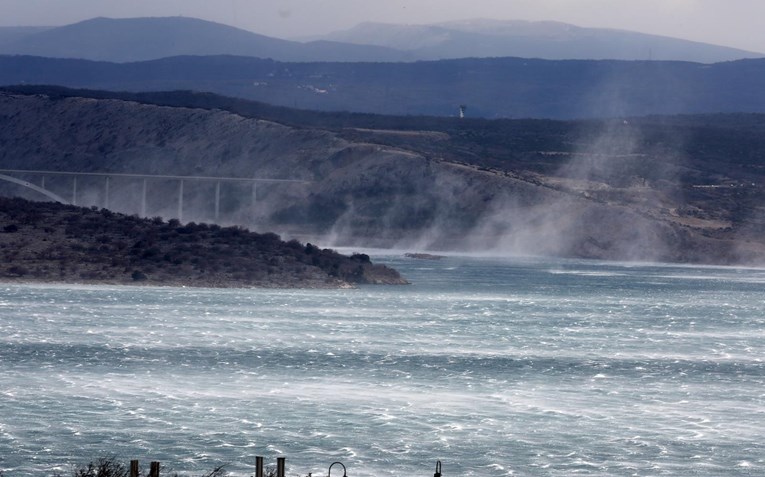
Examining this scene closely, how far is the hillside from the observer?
275 feet

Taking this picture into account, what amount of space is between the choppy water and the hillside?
613 centimetres

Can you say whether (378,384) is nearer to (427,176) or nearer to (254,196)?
(427,176)

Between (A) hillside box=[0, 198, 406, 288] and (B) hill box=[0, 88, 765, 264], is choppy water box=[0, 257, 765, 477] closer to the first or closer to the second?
(A) hillside box=[0, 198, 406, 288]

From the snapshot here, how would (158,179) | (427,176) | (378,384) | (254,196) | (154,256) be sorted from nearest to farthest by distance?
(378,384) < (154,256) < (427,176) < (254,196) < (158,179)

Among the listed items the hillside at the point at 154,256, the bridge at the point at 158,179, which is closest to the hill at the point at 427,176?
the bridge at the point at 158,179

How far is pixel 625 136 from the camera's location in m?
196

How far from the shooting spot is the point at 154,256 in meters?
86.8

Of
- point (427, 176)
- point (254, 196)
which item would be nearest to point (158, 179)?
point (254, 196)

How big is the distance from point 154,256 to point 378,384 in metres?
46.7

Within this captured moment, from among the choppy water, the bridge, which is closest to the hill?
the bridge

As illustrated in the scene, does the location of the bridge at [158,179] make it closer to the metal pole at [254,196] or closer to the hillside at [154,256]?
the metal pole at [254,196]

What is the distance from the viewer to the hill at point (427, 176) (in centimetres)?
13650

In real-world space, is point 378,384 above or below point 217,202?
below

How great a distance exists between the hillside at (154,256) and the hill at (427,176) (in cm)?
4209
